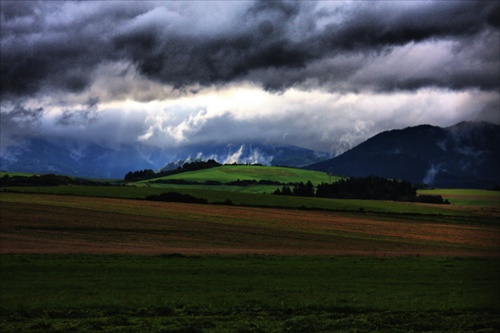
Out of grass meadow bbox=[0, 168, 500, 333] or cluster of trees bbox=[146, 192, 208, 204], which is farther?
cluster of trees bbox=[146, 192, 208, 204]

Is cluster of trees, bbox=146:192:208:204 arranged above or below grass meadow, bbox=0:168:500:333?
above

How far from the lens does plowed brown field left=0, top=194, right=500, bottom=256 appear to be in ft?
236

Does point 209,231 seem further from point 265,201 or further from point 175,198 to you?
point 265,201

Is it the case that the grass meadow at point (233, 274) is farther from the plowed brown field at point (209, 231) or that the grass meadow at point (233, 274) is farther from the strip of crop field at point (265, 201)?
the strip of crop field at point (265, 201)

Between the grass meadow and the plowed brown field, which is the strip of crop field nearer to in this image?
the plowed brown field

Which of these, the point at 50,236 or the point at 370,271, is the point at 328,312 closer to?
the point at 370,271

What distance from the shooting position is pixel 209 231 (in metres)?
91.6

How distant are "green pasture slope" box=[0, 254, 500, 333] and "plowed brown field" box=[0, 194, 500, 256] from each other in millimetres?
15600

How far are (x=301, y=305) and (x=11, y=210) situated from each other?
288ft

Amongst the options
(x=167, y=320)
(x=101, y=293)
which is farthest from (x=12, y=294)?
(x=167, y=320)

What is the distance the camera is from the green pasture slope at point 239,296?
25266 mm

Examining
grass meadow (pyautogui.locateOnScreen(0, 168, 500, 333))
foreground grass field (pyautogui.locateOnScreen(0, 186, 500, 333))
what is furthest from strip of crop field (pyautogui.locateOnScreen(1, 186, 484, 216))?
foreground grass field (pyautogui.locateOnScreen(0, 186, 500, 333))

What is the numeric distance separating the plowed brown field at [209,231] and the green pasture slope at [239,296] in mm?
15600

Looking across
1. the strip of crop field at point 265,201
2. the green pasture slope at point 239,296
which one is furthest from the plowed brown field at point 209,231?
the strip of crop field at point 265,201
